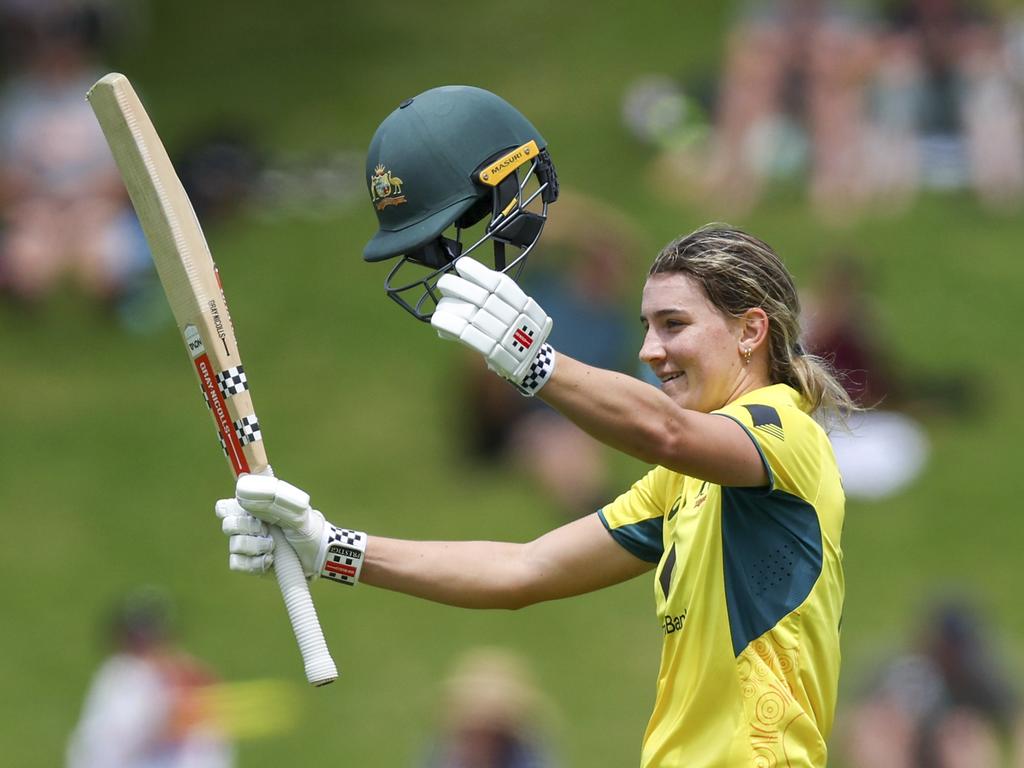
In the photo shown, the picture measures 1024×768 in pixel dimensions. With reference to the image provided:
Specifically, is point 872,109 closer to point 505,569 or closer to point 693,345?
point 505,569

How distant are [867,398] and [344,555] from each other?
5.57m

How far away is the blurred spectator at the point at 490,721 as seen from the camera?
7602mm

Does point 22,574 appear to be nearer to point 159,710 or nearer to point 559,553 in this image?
point 159,710

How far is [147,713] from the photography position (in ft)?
26.6

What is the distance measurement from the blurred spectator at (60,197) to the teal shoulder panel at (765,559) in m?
7.65

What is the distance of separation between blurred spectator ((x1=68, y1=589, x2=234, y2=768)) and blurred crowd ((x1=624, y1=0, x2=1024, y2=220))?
4.30 metres

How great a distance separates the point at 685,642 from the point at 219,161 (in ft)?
26.8

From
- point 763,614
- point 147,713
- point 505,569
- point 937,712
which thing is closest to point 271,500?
point 505,569

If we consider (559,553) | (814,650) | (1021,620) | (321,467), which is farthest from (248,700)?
(814,650)

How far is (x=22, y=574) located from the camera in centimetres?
948

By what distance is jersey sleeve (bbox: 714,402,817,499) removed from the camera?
3.21 meters

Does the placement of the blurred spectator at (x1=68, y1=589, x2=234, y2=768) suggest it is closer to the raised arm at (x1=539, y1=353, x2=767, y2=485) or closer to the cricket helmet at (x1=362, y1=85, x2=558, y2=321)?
the cricket helmet at (x1=362, y1=85, x2=558, y2=321)

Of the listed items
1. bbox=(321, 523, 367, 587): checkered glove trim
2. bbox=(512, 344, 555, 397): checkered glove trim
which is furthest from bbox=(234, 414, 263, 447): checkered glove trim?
bbox=(512, 344, 555, 397): checkered glove trim

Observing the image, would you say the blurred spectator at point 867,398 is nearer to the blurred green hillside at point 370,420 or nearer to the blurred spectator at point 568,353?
the blurred green hillside at point 370,420
